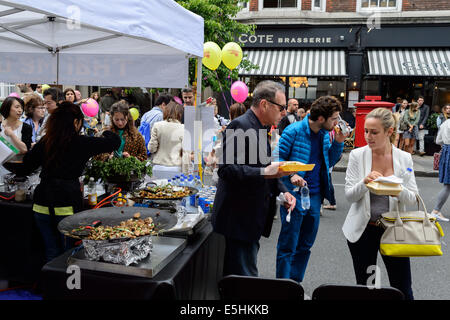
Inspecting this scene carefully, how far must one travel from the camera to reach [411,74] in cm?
1346

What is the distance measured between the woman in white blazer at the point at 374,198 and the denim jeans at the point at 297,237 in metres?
0.72

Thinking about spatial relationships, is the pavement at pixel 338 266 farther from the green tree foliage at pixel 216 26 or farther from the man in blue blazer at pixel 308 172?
the green tree foliage at pixel 216 26

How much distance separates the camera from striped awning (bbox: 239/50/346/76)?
1411 centimetres

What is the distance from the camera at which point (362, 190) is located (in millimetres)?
2699

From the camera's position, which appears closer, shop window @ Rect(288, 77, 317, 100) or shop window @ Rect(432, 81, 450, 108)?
shop window @ Rect(432, 81, 450, 108)

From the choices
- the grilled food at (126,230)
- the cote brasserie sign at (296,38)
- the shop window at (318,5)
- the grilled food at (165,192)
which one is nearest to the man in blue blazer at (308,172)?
the grilled food at (165,192)

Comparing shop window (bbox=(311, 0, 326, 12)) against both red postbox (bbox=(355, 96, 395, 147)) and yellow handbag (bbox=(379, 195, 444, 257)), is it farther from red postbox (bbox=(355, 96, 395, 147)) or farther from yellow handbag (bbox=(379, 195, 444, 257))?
yellow handbag (bbox=(379, 195, 444, 257))

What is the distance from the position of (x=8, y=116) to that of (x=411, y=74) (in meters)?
A: 13.4

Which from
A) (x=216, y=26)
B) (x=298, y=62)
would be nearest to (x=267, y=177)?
(x=216, y=26)

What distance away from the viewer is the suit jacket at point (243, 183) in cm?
256

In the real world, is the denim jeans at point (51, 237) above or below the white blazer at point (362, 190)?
below

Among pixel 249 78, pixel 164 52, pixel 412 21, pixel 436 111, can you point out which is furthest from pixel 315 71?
pixel 164 52

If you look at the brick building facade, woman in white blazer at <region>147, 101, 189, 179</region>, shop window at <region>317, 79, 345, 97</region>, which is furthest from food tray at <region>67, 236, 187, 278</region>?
shop window at <region>317, 79, 345, 97</region>

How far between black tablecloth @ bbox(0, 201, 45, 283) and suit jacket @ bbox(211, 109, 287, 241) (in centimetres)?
188
